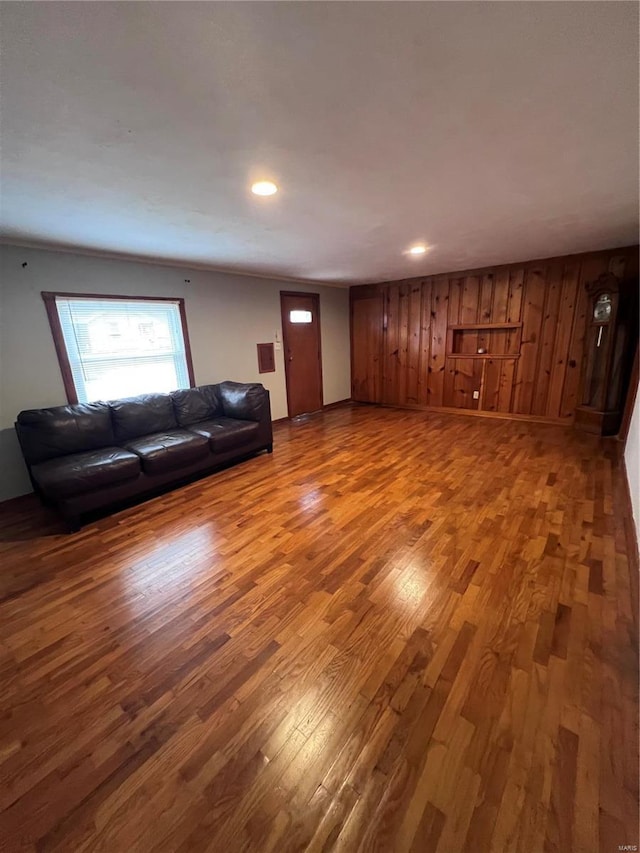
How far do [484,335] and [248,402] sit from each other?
12.6ft

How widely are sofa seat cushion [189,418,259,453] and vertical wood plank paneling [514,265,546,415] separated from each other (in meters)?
3.97

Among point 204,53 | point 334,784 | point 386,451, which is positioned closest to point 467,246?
point 386,451

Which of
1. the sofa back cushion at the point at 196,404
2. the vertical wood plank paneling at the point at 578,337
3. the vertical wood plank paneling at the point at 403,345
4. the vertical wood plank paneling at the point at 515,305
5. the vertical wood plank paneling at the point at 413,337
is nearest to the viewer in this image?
the sofa back cushion at the point at 196,404

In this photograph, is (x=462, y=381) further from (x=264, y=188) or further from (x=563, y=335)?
(x=264, y=188)

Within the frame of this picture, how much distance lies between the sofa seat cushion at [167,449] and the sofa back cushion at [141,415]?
9 centimetres

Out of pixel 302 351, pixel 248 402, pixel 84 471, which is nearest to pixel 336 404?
pixel 302 351

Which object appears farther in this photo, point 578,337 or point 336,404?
point 336,404

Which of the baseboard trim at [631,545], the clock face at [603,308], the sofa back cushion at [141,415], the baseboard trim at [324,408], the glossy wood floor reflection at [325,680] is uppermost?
the clock face at [603,308]

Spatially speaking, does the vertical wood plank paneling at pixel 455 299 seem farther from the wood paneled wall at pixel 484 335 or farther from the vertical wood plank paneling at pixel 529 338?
the vertical wood plank paneling at pixel 529 338

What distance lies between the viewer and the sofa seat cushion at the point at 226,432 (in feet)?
11.3

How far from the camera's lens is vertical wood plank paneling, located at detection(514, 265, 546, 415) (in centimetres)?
457

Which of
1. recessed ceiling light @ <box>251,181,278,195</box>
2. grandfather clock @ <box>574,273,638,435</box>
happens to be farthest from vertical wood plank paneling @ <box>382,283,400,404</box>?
recessed ceiling light @ <box>251,181,278,195</box>

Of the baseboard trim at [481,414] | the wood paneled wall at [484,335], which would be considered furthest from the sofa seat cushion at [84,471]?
the wood paneled wall at [484,335]

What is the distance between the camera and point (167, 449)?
304 centimetres
